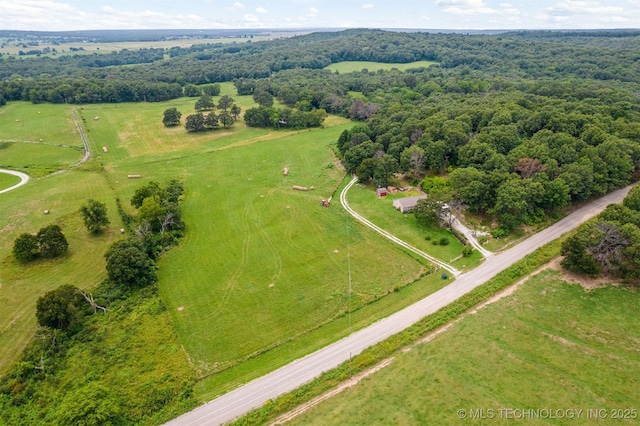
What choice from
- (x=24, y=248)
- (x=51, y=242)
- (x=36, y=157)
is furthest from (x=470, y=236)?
(x=36, y=157)

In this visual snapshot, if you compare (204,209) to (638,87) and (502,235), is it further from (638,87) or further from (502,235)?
(638,87)

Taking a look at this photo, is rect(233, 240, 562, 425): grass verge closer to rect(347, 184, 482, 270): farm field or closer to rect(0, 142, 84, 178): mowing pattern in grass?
rect(347, 184, 482, 270): farm field

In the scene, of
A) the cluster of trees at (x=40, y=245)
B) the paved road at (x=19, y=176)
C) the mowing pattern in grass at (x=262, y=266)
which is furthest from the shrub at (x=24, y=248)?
the paved road at (x=19, y=176)

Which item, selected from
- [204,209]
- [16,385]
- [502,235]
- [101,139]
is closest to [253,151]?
[204,209]

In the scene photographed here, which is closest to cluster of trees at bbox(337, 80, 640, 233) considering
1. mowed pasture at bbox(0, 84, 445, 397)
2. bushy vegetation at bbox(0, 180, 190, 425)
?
mowed pasture at bbox(0, 84, 445, 397)

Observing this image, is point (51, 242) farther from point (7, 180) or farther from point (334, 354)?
point (7, 180)
